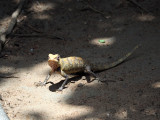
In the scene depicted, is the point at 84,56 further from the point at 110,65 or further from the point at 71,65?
the point at 71,65

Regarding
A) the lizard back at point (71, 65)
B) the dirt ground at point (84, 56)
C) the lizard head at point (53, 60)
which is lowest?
the dirt ground at point (84, 56)

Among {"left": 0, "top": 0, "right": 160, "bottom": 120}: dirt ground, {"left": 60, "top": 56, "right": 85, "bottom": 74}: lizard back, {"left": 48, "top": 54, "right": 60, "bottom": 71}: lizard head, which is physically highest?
{"left": 48, "top": 54, "right": 60, "bottom": 71}: lizard head

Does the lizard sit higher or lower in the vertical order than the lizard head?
lower

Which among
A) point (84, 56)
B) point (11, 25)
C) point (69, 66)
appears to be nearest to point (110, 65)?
point (84, 56)

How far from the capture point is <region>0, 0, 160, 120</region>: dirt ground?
17.8ft

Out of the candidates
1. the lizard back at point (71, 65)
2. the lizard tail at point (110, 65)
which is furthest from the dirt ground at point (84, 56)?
the lizard back at point (71, 65)

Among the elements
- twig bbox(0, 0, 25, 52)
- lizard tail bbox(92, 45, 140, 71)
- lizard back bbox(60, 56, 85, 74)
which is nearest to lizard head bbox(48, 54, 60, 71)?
lizard back bbox(60, 56, 85, 74)

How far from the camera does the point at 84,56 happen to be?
7.46 meters

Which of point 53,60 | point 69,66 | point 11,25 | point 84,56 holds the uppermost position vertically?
point 53,60

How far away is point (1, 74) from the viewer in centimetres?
678

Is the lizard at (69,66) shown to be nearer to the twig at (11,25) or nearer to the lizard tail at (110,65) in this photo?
the lizard tail at (110,65)

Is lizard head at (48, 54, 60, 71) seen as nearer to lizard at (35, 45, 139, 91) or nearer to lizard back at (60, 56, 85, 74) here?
lizard at (35, 45, 139, 91)

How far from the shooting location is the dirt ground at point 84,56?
5422 millimetres

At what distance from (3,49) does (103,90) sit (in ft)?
11.0
